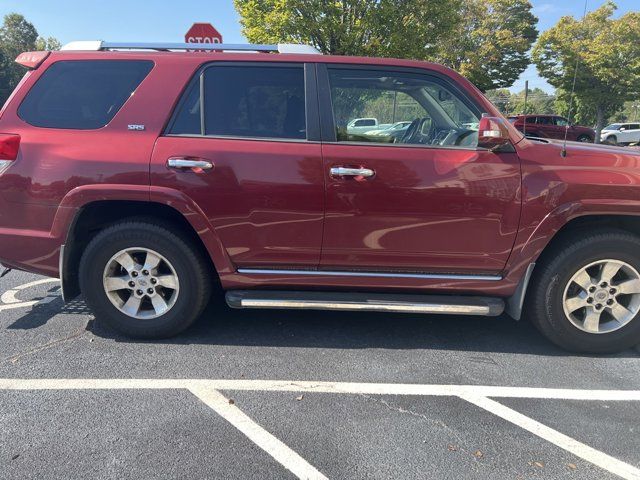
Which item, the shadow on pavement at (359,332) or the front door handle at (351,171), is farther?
the shadow on pavement at (359,332)

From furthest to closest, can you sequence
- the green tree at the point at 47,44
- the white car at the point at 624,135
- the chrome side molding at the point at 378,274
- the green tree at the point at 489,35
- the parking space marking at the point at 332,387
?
1. the green tree at the point at 47,44
2. the green tree at the point at 489,35
3. the white car at the point at 624,135
4. the chrome side molding at the point at 378,274
5. the parking space marking at the point at 332,387

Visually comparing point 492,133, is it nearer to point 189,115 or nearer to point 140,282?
point 189,115

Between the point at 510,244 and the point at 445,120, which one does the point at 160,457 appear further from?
the point at 445,120

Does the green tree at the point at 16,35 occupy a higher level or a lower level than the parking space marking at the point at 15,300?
higher

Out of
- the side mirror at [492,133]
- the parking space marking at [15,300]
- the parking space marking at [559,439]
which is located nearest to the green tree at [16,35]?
the parking space marking at [15,300]

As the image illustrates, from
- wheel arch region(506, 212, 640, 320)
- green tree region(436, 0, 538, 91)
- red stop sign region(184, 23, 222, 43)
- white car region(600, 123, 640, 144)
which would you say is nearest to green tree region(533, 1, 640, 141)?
white car region(600, 123, 640, 144)

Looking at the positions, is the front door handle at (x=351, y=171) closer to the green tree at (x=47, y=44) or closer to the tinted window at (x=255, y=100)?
the tinted window at (x=255, y=100)

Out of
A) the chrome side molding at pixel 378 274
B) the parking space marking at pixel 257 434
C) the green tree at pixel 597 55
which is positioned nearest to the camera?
the parking space marking at pixel 257 434

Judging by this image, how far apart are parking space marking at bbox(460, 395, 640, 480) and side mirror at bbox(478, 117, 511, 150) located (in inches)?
63.3

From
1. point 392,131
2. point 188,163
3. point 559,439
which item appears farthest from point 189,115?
point 559,439

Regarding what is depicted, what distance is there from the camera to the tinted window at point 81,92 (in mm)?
3209

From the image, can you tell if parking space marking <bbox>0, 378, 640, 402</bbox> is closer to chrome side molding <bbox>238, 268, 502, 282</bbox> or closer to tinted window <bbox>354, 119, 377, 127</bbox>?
chrome side molding <bbox>238, 268, 502, 282</bbox>

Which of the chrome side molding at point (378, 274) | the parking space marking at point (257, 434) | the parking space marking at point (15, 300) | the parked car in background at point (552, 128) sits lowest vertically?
the parking space marking at point (257, 434)

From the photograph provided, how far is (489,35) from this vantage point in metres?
32.9
